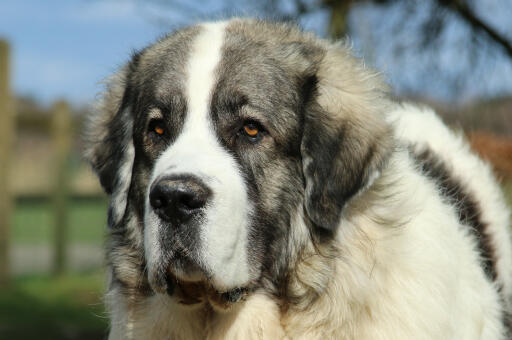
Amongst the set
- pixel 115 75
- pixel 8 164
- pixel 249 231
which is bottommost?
pixel 8 164

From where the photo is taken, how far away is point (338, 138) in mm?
3100

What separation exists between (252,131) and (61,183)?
681 cm

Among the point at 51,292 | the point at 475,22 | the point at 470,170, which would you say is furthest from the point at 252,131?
the point at 51,292

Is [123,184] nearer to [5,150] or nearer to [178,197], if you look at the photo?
[178,197]

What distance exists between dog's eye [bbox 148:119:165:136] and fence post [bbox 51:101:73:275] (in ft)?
20.8

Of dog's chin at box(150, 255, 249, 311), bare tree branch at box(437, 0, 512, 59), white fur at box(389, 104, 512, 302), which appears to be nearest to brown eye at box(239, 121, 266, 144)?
dog's chin at box(150, 255, 249, 311)

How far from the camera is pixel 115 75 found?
366 cm

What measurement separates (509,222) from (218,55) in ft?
7.25

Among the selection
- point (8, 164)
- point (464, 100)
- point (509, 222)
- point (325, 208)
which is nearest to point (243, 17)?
point (325, 208)

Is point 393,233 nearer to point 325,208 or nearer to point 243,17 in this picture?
point 325,208

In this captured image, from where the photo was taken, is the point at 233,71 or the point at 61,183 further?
the point at 61,183

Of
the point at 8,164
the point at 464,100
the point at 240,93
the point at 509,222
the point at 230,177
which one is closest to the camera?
the point at 230,177

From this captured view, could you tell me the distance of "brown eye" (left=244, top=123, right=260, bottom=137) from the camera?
9.71 ft

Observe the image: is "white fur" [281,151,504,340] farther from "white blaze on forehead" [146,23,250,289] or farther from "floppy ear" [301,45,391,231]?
"white blaze on forehead" [146,23,250,289]
